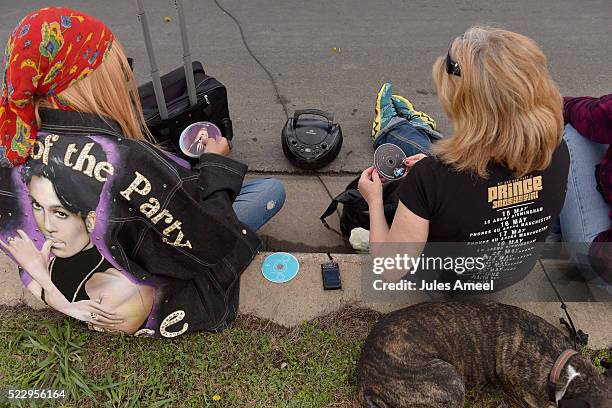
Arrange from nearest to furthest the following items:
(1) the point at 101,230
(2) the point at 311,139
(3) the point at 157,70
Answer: (1) the point at 101,230 < (3) the point at 157,70 < (2) the point at 311,139

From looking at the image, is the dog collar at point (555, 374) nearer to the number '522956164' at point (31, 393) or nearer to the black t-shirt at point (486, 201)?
the black t-shirt at point (486, 201)

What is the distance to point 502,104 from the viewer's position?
1.60 m

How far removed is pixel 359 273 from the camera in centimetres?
258

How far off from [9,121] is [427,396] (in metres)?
1.72

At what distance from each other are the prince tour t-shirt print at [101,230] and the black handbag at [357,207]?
924 mm

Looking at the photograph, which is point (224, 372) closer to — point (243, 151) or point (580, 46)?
point (243, 151)

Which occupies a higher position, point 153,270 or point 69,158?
point 69,158

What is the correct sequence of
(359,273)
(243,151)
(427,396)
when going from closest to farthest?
(427,396)
(359,273)
(243,151)

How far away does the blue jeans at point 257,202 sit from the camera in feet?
8.64

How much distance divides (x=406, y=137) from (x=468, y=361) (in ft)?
4.76

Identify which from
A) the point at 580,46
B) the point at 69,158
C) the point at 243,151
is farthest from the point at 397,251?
the point at 580,46

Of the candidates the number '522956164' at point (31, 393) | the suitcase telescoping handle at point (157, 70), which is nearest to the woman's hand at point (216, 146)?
the suitcase telescoping handle at point (157, 70)

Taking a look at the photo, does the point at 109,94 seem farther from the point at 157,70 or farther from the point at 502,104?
the point at 502,104

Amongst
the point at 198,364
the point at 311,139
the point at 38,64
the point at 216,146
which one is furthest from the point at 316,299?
the point at 38,64
